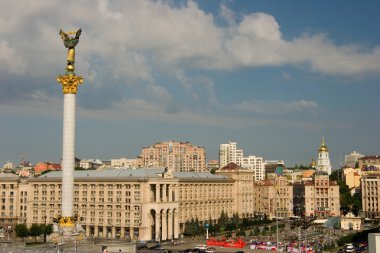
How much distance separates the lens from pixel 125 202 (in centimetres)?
10931

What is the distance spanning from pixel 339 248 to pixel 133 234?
3582 centimetres

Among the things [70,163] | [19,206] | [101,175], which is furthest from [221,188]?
[70,163]

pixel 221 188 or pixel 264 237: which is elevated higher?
pixel 221 188

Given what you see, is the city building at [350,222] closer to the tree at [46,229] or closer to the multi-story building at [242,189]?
the multi-story building at [242,189]

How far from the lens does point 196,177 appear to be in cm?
12975

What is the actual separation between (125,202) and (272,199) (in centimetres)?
6258

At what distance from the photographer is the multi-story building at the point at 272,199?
529ft

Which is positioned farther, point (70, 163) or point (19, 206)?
point (19, 206)

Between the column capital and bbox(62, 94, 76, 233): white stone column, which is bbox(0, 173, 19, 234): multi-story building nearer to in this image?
bbox(62, 94, 76, 233): white stone column

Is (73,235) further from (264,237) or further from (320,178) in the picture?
(320,178)

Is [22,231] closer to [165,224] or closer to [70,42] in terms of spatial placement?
[165,224]

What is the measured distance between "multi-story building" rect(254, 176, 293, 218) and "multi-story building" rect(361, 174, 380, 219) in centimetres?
1975

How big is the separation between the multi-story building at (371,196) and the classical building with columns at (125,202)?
186 ft

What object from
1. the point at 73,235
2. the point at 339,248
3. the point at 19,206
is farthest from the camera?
the point at 19,206
